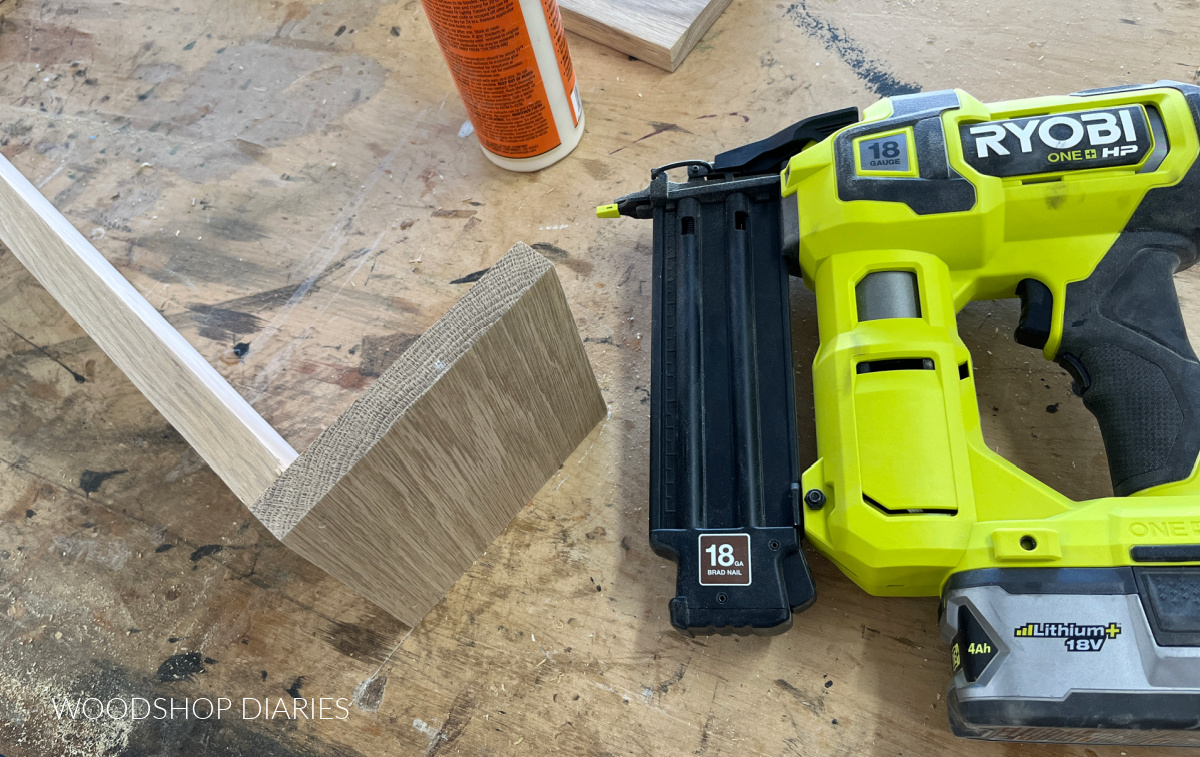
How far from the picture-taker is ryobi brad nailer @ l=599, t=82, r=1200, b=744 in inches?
22.2

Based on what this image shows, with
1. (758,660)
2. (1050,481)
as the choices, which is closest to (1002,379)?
(1050,481)

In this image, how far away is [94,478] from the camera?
0.90m

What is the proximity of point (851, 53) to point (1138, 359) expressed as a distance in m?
0.59

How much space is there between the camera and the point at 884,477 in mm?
621

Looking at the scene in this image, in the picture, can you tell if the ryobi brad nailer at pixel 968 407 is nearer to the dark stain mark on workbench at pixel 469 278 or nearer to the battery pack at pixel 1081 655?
the battery pack at pixel 1081 655

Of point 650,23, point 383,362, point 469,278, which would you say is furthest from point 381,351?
point 650,23

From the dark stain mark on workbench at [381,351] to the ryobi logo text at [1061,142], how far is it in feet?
2.23

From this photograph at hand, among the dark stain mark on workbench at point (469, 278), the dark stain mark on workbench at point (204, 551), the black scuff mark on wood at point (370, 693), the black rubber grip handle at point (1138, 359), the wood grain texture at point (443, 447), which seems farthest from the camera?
the dark stain mark on workbench at point (469, 278)

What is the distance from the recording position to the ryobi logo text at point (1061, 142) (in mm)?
651

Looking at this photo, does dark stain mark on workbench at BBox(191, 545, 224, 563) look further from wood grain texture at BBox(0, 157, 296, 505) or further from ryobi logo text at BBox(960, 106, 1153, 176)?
ryobi logo text at BBox(960, 106, 1153, 176)

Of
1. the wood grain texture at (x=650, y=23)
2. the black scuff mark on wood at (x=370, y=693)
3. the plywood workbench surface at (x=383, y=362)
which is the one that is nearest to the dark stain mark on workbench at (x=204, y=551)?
the plywood workbench surface at (x=383, y=362)

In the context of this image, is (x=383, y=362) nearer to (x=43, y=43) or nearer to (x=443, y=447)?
(x=443, y=447)

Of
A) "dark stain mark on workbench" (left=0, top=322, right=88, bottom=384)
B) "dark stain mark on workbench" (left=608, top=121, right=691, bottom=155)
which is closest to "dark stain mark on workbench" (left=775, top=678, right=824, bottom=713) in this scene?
"dark stain mark on workbench" (left=608, top=121, right=691, bottom=155)

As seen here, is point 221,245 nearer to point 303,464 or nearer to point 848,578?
point 303,464
